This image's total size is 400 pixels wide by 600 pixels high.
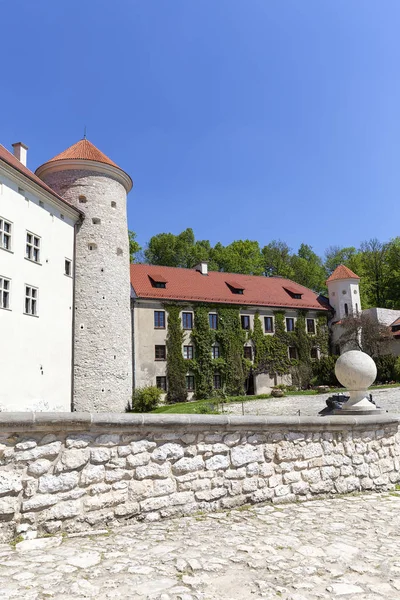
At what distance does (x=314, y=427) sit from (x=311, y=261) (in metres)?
60.8

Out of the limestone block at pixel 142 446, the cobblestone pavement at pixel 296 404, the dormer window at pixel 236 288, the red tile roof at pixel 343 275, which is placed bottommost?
the cobblestone pavement at pixel 296 404

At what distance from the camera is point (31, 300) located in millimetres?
24031

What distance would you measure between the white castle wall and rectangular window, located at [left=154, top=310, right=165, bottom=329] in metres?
4.57

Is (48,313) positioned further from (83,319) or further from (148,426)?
(148,426)

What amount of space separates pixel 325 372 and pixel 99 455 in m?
35.0

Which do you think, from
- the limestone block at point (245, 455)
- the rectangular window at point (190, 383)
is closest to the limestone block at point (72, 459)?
the limestone block at point (245, 455)

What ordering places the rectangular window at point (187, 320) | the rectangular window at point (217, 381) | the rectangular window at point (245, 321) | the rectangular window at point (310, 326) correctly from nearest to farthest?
the rectangular window at point (217, 381)
the rectangular window at point (187, 320)
the rectangular window at point (245, 321)
the rectangular window at point (310, 326)

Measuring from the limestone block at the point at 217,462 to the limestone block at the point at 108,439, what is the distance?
131 centimetres

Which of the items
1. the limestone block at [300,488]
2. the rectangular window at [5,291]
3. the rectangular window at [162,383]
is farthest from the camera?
the rectangular window at [162,383]

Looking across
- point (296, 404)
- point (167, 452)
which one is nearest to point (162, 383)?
point (296, 404)

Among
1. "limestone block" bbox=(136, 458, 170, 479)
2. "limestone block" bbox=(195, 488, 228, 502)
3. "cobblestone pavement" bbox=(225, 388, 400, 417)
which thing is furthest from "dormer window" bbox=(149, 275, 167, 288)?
"limestone block" bbox=(136, 458, 170, 479)

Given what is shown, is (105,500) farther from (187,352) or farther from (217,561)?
(187,352)

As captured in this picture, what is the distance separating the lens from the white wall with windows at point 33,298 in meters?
22.4

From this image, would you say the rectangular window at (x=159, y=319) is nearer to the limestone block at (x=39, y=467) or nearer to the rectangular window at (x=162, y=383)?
the rectangular window at (x=162, y=383)
